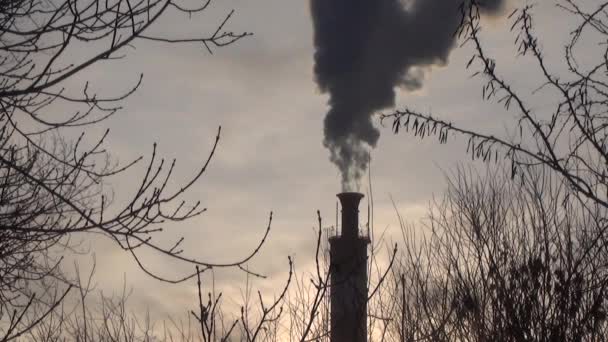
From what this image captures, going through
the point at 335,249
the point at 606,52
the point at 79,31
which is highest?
the point at 335,249

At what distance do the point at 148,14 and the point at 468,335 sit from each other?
3057 millimetres

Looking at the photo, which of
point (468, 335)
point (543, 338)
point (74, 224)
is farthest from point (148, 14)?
point (468, 335)

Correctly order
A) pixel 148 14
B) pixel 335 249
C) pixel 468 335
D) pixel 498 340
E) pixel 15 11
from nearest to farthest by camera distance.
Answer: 1. pixel 148 14
2. pixel 15 11
3. pixel 498 340
4. pixel 468 335
5. pixel 335 249

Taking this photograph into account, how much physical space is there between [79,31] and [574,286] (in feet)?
9.79

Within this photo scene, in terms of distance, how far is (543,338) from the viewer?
3680mm

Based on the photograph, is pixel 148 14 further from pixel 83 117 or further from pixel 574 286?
pixel 574 286

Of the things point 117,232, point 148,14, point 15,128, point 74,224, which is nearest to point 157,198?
point 117,232

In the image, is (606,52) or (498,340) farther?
(498,340)

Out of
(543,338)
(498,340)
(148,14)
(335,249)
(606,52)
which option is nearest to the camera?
(606,52)

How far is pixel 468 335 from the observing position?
4887 millimetres

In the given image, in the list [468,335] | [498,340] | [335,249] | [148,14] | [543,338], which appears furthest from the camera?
[335,249]

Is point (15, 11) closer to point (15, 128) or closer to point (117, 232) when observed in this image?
point (15, 128)

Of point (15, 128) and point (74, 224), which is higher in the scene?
point (15, 128)

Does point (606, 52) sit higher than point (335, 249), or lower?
lower
